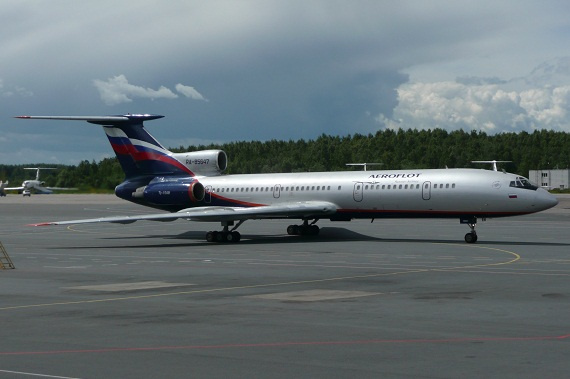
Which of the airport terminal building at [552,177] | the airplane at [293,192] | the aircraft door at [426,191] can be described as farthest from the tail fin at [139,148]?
the airport terminal building at [552,177]

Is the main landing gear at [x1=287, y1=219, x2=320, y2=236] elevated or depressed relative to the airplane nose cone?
depressed

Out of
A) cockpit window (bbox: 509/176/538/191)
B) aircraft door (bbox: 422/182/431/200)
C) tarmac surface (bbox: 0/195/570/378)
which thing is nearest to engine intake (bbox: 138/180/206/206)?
tarmac surface (bbox: 0/195/570/378)

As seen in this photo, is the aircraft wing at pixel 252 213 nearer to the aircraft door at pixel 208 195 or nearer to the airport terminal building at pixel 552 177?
the aircraft door at pixel 208 195

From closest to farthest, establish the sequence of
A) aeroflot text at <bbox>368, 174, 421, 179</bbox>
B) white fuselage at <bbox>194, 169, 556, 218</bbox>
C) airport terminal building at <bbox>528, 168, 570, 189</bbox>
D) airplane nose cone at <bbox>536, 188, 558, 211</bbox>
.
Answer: airplane nose cone at <bbox>536, 188, 558, 211</bbox>, white fuselage at <bbox>194, 169, 556, 218</bbox>, aeroflot text at <bbox>368, 174, 421, 179</bbox>, airport terminal building at <bbox>528, 168, 570, 189</bbox>

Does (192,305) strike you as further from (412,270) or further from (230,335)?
(412,270)

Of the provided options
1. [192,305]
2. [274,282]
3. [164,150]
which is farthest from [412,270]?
[164,150]

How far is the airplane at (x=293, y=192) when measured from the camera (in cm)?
4434

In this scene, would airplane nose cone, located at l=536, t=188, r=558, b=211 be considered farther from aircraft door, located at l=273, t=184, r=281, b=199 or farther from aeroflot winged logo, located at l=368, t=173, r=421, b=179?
aircraft door, located at l=273, t=184, r=281, b=199

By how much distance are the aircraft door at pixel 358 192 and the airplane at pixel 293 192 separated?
5 centimetres

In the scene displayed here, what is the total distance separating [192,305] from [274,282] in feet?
19.4

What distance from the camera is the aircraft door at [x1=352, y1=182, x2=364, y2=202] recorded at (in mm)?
47656

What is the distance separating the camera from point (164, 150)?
180ft

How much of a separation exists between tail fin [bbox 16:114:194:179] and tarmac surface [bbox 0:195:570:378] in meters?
11.7

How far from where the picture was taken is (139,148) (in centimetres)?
5462
